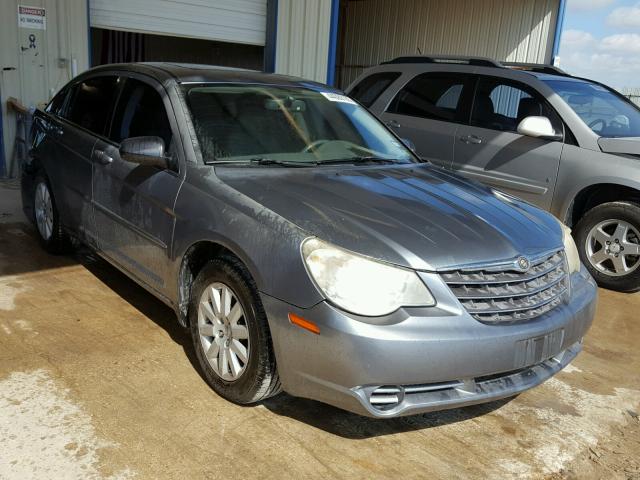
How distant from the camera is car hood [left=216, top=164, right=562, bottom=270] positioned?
2768mm

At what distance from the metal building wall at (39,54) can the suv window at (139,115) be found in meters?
4.58

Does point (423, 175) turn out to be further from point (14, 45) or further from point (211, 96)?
point (14, 45)

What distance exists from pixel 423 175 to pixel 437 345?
5.16 feet

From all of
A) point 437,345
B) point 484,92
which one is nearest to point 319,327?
point 437,345

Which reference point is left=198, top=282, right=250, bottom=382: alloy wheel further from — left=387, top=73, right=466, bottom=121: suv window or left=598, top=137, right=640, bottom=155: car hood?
left=387, top=73, right=466, bottom=121: suv window

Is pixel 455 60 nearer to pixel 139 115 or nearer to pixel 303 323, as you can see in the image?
pixel 139 115

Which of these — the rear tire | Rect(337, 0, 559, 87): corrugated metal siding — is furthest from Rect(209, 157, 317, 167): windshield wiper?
Rect(337, 0, 559, 87): corrugated metal siding

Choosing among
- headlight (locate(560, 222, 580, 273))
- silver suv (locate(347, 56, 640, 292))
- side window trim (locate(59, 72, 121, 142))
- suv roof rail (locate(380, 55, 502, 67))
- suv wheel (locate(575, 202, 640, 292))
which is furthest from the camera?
suv roof rail (locate(380, 55, 502, 67))

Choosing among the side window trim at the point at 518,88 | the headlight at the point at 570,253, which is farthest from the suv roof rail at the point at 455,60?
the headlight at the point at 570,253

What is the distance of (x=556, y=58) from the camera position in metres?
13.3

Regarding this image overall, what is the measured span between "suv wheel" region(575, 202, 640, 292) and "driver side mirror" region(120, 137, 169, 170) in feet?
12.8

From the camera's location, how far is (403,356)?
2.56 meters

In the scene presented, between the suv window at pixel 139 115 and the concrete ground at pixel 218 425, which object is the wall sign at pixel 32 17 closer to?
the suv window at pixel 139 115

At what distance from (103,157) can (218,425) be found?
210 centimetres
